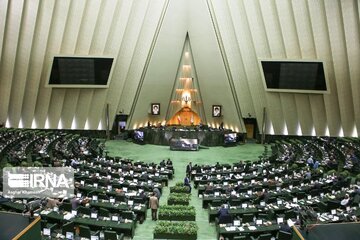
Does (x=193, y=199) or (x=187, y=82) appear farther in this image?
(x=187, y=82)

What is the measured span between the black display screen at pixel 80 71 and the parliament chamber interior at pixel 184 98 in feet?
0.29

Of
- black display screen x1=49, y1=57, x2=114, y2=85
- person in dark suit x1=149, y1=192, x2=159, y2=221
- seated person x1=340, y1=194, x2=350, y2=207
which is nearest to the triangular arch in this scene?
black display screen x1=49, y1=57, x2=114, y2=85

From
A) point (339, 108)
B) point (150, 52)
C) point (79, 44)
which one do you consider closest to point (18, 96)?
point (79, 44)

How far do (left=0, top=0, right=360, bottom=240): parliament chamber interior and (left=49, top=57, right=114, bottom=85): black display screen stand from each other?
0.29ft

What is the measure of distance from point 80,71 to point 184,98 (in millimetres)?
12727

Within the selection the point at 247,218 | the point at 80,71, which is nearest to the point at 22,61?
the point at 80,71

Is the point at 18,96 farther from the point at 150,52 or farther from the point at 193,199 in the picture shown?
the point at 193,199

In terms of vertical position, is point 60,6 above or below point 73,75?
above

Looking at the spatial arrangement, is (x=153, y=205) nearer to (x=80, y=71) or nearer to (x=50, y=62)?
(x=80, y=71)

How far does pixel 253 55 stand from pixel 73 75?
15.7 metres

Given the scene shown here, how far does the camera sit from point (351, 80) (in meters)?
28.6

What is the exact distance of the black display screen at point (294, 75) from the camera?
30.2m

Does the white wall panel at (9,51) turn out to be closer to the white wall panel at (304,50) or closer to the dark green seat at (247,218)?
the white wall panel at (304,50)

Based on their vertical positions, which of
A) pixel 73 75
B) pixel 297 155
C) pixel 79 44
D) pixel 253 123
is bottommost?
pixel 297 155
